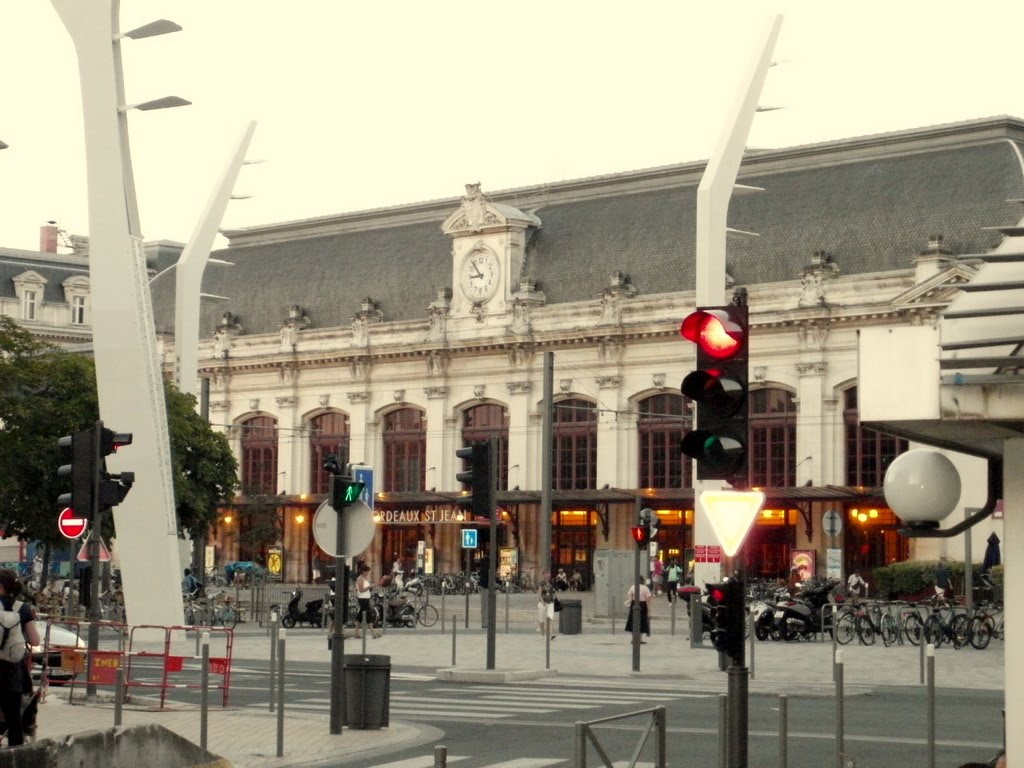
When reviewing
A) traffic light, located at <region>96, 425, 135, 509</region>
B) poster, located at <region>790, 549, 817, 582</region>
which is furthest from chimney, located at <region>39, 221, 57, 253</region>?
traffic light, located at <region>96, 425, 135, 509</region>

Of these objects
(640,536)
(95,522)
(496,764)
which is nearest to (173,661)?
(95,522)

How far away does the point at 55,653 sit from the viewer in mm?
26625

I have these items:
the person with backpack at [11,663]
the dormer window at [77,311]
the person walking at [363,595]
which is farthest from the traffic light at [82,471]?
the dormer window at [77,311]

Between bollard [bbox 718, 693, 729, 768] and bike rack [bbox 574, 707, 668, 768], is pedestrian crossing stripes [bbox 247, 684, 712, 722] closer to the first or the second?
bollard [bbox 718, 693, 729, 768]

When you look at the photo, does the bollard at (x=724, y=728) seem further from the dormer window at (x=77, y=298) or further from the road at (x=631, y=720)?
the dormer window at (x=77, y=298)

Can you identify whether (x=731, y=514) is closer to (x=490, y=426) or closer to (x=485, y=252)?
(x=485, y=252)

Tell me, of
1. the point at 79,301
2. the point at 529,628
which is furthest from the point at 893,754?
the point at 79,301

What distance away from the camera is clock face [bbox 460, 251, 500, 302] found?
277ft

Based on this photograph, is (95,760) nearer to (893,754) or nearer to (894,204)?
(893,754)

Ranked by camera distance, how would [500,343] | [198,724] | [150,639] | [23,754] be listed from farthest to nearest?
1. [500,343]
2. [150,639]
3. [198,724]
4. [23,754]

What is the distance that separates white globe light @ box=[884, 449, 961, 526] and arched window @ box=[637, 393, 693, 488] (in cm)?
6573

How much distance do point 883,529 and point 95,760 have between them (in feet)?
207

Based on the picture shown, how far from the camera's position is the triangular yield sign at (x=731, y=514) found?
14.2 meters

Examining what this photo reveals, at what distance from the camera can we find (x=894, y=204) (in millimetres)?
72875
